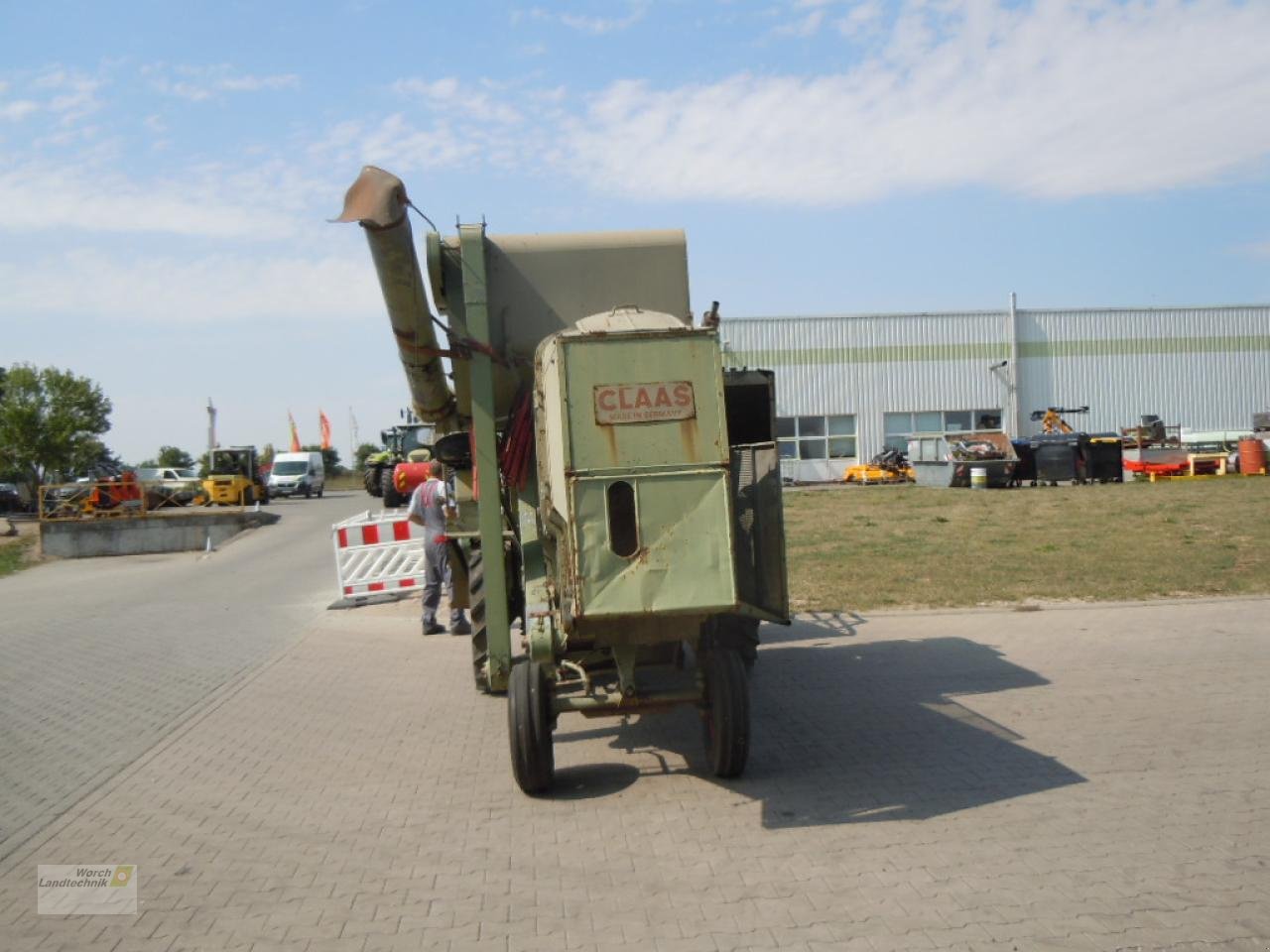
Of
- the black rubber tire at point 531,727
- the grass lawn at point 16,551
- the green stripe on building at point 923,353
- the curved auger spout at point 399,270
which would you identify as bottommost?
the grass lawn at point 16,551

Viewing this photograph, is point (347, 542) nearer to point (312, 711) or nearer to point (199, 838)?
point (312, 711)

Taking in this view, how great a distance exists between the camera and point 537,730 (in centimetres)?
620

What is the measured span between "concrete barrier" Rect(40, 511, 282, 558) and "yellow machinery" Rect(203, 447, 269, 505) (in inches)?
446

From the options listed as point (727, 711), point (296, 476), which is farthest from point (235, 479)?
point (727, 711)

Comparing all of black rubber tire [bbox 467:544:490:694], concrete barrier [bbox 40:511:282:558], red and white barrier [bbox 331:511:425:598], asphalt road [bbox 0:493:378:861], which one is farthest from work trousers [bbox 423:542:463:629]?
Result: concrete barrier [bbox 40:511:282:558]

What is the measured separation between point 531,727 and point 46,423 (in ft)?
180

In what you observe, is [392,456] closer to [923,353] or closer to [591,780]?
[923,353]

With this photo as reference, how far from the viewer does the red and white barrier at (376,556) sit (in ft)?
49.7

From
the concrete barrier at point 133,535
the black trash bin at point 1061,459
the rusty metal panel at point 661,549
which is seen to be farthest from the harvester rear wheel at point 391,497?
the rusty metal panel at point 661,549

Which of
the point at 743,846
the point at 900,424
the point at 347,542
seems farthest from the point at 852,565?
the point at 900,424

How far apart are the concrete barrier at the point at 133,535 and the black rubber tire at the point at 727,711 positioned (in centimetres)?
2436

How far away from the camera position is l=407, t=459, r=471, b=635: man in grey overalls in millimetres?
12312

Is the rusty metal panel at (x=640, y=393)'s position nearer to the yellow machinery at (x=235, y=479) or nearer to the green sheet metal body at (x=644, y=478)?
the green sheet metal body at (x=644, y=478)

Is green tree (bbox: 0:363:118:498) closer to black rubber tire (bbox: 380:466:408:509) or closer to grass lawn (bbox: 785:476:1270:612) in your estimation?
black rubber tire (bbox: 380:466:408:509)
